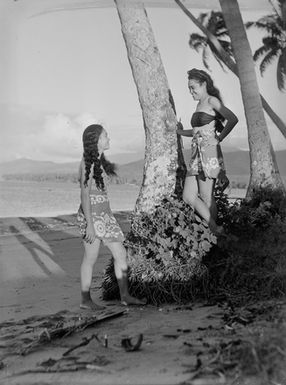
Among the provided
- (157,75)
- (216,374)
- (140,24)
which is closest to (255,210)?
(157,75)

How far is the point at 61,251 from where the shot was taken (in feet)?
28.6

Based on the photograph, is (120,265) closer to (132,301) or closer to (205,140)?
(132,301)

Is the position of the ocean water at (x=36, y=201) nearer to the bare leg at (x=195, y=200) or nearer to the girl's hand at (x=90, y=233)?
the bare leg at (x=195, y=200)

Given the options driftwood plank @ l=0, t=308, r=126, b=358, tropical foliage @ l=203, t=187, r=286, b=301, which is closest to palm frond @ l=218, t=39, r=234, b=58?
tropical foliage @ l=203, t=187, r=286, b=301

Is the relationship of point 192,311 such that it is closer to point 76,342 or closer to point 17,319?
point 76,342

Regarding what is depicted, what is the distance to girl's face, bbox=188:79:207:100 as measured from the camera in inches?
187

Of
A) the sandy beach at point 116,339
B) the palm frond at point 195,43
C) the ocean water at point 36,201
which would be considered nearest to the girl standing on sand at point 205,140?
the palm frond at point 195,43

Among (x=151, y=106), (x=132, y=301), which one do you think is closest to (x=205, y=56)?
(x=151, y=106)

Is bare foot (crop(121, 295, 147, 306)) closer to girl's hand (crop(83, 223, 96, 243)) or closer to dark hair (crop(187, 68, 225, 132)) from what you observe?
girl's hand (crop(83, 223, 96, 243))

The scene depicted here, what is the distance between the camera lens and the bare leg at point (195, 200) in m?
4.57

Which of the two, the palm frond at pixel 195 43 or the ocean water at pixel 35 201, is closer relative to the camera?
the palm frond at pixel 195 43

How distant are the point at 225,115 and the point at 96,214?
1161mm

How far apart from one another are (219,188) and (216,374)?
2.34 meters

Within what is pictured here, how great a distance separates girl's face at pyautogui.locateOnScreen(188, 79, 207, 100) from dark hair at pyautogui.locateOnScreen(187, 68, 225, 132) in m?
0.02
